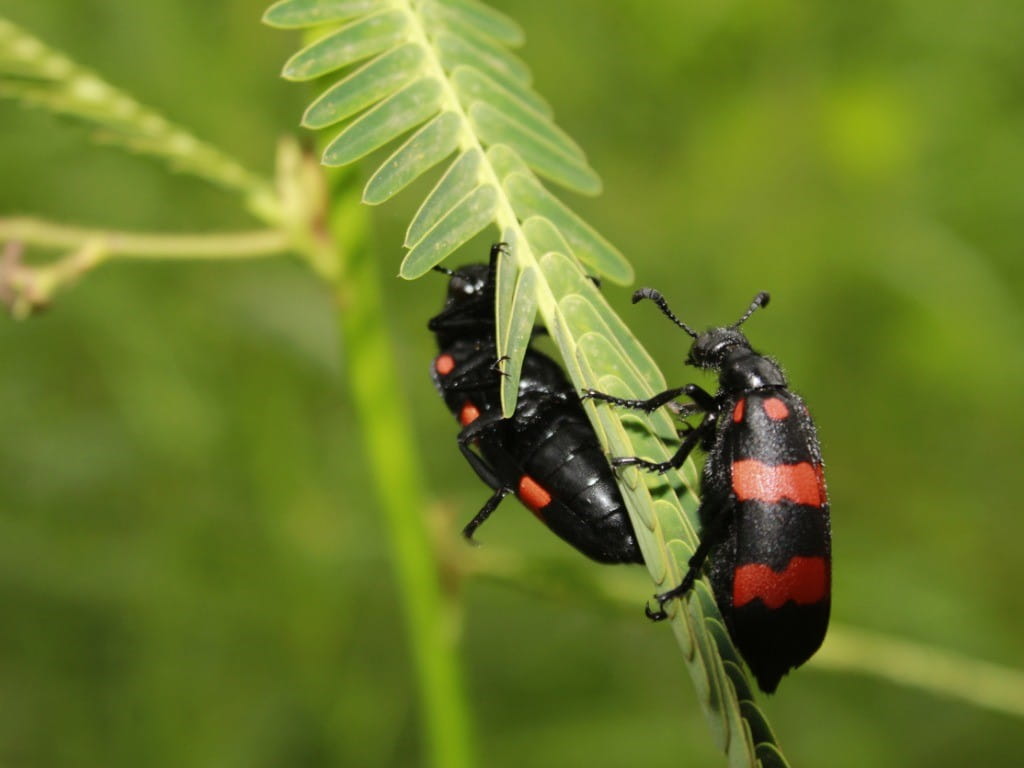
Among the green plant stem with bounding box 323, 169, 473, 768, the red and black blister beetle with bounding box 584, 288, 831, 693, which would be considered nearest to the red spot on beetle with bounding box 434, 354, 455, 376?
the green plant stem with bounding box 323, 169, 473, 768

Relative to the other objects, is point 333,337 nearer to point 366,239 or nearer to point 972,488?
point 366,239

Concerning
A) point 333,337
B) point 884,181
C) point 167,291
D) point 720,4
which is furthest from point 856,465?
point 167,291

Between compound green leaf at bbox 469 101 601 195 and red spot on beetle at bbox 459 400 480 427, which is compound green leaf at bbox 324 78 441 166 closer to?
compound green leaf at bbox 469 101 601 195

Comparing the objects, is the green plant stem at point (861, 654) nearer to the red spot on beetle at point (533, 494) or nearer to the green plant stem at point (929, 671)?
the green plant stem at point (929, 671)

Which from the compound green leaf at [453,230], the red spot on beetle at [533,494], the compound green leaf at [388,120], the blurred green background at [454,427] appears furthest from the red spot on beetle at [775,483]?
the blurred green background at [454,427]

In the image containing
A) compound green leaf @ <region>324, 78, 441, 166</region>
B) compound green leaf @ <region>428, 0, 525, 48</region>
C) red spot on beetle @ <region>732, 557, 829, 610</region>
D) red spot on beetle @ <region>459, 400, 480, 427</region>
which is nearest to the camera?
compound green leaf @ <region>324, 78, 441, 166</region>
